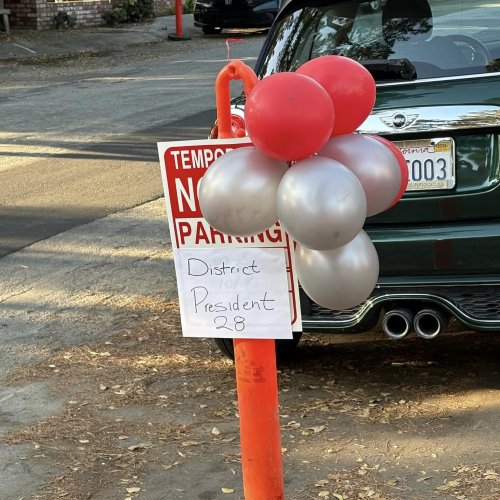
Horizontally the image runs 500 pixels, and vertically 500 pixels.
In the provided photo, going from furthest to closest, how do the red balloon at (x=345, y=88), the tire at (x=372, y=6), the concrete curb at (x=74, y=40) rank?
1. the concrete curb at (x=74, y=40)
2. the tire at (x=372, y=6)
3. the red balloon at (x=345, y=88)

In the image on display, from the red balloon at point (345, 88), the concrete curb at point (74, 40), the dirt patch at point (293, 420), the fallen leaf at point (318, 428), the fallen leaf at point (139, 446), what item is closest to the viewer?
the red balloon at point (345, 88)

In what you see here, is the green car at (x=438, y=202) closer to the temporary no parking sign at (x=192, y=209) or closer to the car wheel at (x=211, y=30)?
the temporary no parking sign at (x=192, y=209)

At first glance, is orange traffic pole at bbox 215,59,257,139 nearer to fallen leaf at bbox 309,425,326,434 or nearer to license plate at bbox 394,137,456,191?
license plate at bbox 394,137,456,191

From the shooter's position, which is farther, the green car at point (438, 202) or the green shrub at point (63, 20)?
the green shrub at point (63, 20)

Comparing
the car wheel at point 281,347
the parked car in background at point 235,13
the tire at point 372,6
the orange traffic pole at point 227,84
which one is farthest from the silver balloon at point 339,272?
the parked car in background at point 235,13

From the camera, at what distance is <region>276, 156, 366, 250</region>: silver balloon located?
275 centimetres

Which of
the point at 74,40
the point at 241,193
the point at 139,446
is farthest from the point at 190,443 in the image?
the point at 74,40

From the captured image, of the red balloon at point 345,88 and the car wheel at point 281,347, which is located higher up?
the red balloon at point 345,88

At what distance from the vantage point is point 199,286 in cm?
319

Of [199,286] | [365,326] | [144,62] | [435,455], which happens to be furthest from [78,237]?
[144,62]

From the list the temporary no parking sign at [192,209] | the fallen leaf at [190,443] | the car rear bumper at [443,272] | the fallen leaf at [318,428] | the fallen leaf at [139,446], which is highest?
the temporary no parking sign at [192,209]

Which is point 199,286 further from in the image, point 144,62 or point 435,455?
point 144,62

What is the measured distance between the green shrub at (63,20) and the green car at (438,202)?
21.0m

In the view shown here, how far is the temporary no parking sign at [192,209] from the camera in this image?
123 inches
